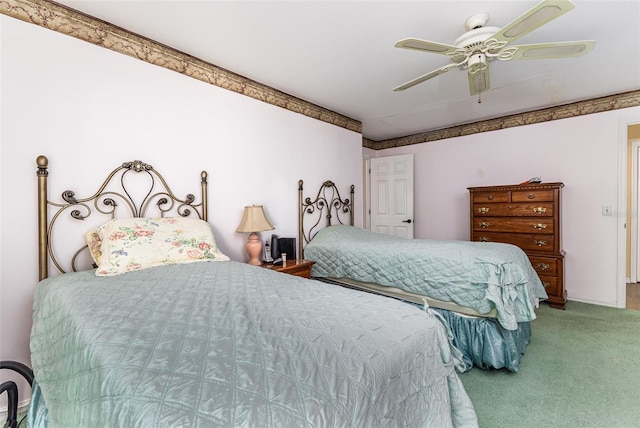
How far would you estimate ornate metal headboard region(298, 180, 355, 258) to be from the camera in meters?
3.43

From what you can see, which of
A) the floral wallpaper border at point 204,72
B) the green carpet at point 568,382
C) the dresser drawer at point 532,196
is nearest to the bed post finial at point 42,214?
the floral wallpaper border at point 204,72

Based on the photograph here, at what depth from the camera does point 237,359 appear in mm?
761

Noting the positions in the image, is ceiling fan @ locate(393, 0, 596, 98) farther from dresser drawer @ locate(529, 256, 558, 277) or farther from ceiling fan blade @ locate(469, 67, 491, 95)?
dresser drawer @ locate(529, 256, 558, 277)

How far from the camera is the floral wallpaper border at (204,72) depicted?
1796 mm

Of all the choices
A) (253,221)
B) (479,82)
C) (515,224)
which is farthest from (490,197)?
(253,221)

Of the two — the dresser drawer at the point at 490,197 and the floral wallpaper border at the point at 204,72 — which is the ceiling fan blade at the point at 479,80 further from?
the floral wallpaper border at the point at 204,72

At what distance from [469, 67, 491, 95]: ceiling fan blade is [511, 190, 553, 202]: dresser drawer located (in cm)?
170

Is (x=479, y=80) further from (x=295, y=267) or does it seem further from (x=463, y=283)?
(x=295, y=267)

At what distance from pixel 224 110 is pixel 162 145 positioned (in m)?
0.69

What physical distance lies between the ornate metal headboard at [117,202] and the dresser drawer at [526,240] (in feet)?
11.4

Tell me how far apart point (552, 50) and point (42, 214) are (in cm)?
330

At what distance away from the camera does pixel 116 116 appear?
2051 mm

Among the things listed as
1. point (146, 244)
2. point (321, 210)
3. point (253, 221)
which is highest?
point (321, 210)

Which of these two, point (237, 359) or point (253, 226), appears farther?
point (253, 226)
